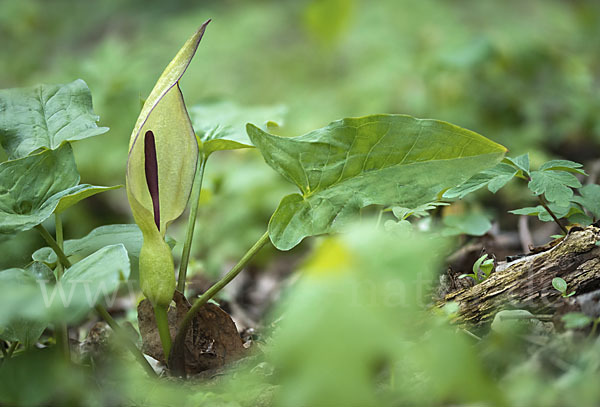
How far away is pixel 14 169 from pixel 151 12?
4694 mm

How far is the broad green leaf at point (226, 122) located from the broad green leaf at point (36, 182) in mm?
222

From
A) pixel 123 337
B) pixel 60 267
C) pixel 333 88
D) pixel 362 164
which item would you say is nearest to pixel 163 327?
pixel 123 337

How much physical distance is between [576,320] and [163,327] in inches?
21.1

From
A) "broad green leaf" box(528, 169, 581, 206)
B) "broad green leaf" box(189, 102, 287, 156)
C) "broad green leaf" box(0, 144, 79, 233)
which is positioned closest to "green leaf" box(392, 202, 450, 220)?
"broad green leaf" box(528, 169, 581, 206)

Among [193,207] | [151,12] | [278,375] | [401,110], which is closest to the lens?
[278,375]

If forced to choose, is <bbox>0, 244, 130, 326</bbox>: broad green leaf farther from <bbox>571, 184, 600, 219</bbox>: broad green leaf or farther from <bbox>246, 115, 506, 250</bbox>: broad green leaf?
<bbox>571, 184, 600, 219</bbox>: broad green leaf

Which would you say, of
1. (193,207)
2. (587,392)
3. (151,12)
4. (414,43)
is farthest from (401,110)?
(151,12)

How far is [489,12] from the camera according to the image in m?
4.25

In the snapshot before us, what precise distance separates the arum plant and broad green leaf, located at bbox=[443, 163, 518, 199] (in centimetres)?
39

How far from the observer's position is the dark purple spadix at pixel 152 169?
73 cm

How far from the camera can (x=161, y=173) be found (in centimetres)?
75

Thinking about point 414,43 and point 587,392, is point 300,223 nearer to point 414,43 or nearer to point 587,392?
point 587,392

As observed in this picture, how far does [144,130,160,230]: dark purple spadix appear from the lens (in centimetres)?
73

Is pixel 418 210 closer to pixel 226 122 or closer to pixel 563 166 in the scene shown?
pixel 563 166
